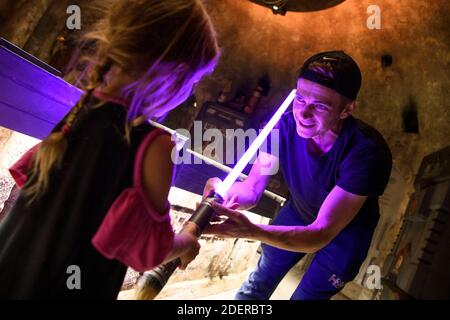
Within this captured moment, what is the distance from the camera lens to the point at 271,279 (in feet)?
8.08

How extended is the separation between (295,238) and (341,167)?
51 cm

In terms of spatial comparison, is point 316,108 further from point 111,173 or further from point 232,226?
point 111,173

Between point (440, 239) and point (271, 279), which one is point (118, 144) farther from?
point (440, 239)

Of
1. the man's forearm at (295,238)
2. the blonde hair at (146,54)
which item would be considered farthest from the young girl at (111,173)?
the man's forearm at (295,238)

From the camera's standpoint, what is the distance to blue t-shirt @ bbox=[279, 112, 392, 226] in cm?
197

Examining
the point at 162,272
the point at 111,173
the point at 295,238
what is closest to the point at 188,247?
the point at 162,272

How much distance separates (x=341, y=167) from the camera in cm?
207

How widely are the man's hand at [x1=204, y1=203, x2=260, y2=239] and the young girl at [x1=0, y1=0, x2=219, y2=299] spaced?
37 centimetres

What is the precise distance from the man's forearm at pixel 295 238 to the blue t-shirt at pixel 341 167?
300 millimetres

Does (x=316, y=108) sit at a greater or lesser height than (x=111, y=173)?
greater

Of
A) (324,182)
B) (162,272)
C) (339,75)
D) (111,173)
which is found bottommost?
(162,272)

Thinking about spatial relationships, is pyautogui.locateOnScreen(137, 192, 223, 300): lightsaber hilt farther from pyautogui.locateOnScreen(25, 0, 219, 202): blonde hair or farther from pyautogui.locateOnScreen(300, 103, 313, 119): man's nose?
pyautogui.locateOnScreen(300, 103, 313, 119): man's nose

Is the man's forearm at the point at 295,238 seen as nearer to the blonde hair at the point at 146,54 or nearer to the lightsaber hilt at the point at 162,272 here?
the lightsaber hilt at the point at 162,272

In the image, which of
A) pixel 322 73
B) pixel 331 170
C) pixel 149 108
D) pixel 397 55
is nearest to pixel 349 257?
pixel 331 170
